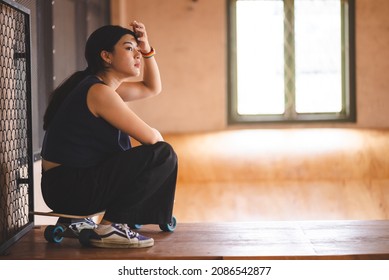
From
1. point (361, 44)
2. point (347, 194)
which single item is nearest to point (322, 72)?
point (361, 44)

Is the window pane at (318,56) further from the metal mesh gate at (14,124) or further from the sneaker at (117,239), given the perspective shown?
the sneaker at (117,239)

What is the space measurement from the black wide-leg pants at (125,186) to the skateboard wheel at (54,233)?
9cm

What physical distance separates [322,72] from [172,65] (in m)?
1.42

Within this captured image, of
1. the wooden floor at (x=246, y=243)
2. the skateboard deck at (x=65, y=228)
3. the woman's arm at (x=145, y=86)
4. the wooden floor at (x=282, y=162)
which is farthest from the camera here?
the wooden floor at (x=282, y=162)

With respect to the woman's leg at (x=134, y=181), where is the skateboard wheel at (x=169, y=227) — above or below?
below

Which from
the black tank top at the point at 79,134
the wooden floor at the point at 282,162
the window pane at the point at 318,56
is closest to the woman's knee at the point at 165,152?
the black tank top at the point at 79,134

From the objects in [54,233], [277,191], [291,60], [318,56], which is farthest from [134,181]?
[318,56]

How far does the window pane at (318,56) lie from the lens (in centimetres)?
648

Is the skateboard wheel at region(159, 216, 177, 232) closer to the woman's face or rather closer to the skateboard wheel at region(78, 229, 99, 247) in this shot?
the skateboard wheel at region(78, 229, 99, 247)

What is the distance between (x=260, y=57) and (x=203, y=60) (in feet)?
1.76

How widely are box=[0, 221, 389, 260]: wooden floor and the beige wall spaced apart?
3832 millimetres

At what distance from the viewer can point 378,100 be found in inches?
259

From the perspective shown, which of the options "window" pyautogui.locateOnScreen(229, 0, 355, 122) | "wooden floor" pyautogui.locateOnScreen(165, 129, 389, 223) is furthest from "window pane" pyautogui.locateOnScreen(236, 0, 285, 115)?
"wooden floor" pyautogui.locateOnScreen(165, 129, 389, 223)

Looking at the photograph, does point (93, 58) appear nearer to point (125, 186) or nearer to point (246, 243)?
point (125, 186)
